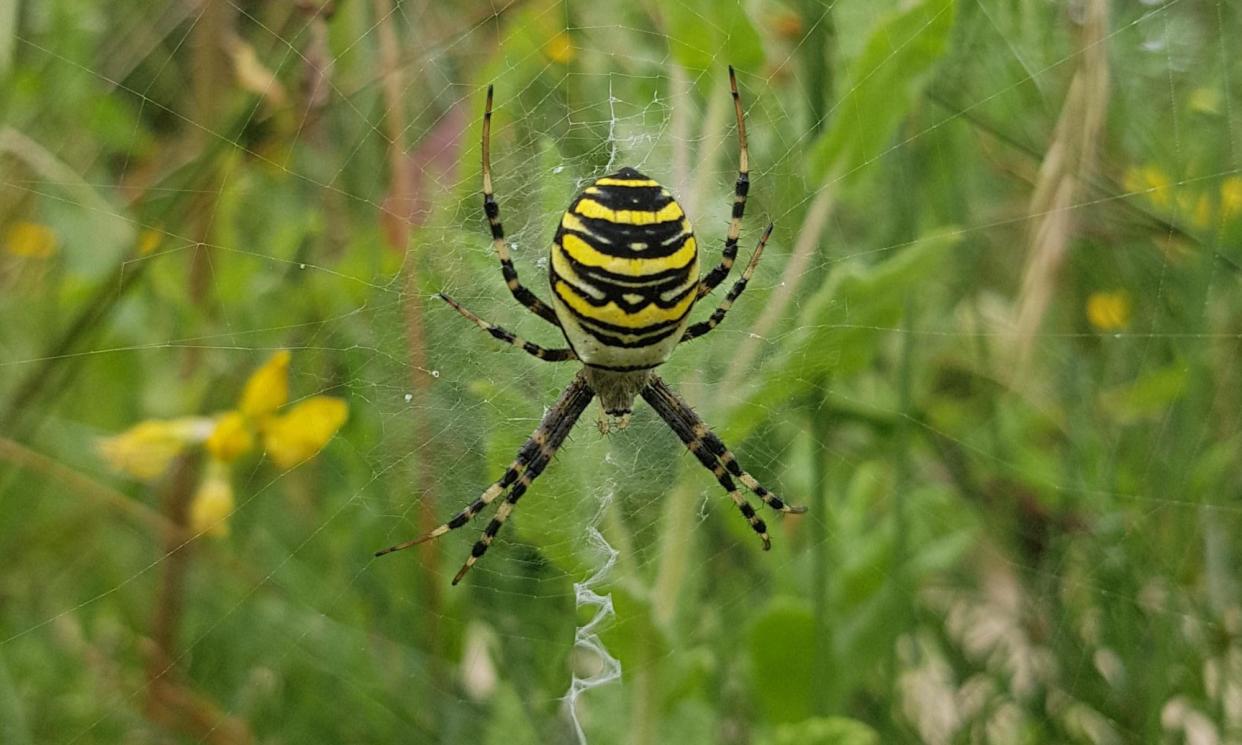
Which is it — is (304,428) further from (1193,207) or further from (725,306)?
(1193,207)

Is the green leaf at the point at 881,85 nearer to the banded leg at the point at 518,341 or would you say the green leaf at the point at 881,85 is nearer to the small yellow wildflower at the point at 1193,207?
the banded leg at the point at 518,341

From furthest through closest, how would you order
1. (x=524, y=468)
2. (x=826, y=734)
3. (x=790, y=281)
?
(x=524, y=468), (x=790, y=281), (x=826, y=734)

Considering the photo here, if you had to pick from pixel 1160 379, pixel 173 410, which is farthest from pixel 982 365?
pixel 173 410

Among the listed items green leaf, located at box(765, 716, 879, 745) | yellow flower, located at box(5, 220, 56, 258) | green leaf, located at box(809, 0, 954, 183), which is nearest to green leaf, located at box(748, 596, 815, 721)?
green leaf, located at box(765, 716, 879, 745)

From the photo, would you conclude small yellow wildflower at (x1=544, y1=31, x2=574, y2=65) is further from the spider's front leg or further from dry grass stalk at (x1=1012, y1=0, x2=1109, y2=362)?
dry grass stalk at (x1=1012, y1=0, x2=1109, y2=362)

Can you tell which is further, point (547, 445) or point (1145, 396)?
point (1145, 396)

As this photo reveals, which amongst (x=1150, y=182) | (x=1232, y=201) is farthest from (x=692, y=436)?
(x=1232, y=201)
